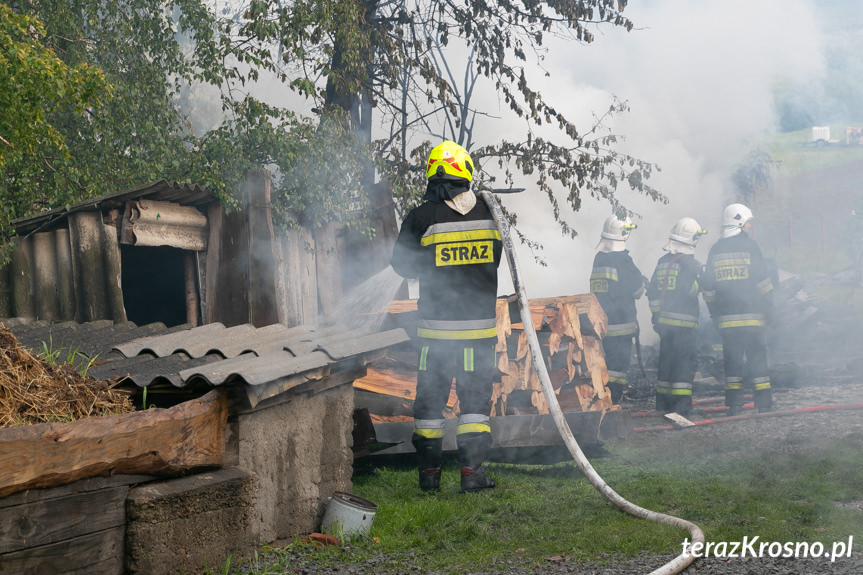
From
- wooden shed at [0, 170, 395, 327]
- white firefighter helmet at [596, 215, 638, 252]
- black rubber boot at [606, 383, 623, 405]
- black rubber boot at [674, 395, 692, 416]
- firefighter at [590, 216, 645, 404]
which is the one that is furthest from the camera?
white firefighter helmet at [596, 215, 638, 252]

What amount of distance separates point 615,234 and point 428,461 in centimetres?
592

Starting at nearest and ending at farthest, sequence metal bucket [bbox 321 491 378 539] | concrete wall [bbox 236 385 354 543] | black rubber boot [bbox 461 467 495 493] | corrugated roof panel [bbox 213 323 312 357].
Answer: concrete wall [bbox 236 385 354 543] → metal bucket [bbox 321 491 378 539] → corrugated roof panel [bbox 213 323 312 357] → black rubber boot [bbox 461 467 495 493]

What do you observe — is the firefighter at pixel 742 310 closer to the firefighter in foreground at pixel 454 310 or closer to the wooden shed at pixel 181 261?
the wooden shed at pixel 181 261

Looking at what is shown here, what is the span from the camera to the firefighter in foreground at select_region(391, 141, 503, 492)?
5.68 metres

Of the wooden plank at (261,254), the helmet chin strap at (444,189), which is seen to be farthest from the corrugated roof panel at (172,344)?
the wooden plank at (261,254)

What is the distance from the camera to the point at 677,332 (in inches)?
386

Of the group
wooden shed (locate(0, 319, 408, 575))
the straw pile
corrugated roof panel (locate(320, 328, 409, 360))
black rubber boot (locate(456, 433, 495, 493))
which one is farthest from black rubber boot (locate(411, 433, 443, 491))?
the straw pile

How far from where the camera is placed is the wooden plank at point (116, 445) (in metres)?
3.00

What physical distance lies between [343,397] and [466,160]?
6.70 feet

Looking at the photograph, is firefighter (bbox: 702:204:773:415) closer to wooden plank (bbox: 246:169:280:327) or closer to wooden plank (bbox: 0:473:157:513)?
wooden plank (bbox: 246:169:280:327)

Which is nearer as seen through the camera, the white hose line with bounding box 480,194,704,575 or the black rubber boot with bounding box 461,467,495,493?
the white hose line with bounding box 480,194,704,575

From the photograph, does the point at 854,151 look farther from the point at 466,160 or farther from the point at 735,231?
the point at 466,160

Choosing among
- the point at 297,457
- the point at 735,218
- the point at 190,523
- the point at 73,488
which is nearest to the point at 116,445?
the point at 73,488

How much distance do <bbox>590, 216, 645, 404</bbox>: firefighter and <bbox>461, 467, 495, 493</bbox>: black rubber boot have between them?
4.67 meters
